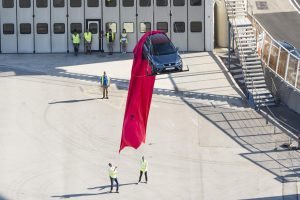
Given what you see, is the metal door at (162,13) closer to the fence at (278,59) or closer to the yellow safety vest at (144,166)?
the fence at (278,59)

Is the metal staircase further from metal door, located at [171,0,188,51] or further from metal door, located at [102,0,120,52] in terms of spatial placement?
metal door, located at [102,0,120,52]

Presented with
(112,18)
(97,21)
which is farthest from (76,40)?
(112,18)

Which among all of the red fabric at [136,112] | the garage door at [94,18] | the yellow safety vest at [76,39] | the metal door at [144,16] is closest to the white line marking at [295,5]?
the metal door at [144,16]

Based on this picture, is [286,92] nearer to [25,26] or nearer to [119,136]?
[119,136]

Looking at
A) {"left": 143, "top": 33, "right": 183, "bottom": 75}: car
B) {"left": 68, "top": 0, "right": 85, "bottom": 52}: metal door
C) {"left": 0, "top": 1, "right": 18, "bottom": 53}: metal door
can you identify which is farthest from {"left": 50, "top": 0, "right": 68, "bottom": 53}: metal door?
{"left": 143, "top": 33, "right": 183, "bottom": 75}: car

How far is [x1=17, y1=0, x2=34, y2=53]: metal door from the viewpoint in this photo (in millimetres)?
56062

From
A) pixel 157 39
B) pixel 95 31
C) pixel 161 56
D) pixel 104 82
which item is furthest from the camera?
pixel 95 31

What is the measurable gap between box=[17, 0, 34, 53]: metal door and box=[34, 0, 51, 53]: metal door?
282 millimetres

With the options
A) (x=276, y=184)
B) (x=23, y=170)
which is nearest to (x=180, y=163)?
(x=276, y=184)

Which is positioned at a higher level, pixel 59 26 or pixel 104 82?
pixel 59 26

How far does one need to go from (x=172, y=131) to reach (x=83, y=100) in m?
6.01

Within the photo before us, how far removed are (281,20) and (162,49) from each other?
1702 centimetres

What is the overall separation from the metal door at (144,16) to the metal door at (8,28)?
7.84 metres

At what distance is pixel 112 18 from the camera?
2210 inches
